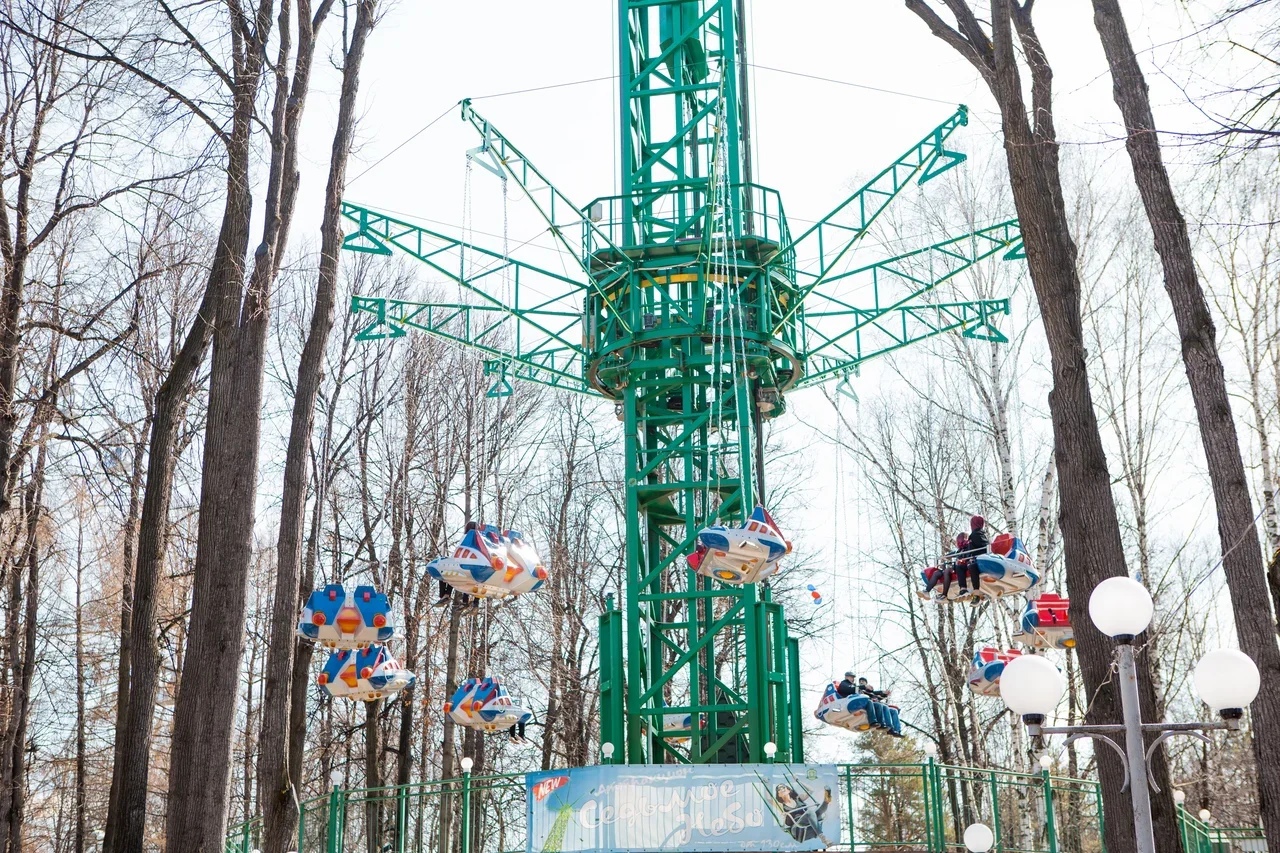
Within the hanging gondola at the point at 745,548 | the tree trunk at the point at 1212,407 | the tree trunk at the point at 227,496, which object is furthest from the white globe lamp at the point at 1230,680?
the tree trunk at the point at 227,496

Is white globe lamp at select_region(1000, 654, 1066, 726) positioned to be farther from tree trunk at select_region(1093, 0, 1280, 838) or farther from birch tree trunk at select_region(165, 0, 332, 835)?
birch tree trunk at select_region(165, 0, 332, 835)

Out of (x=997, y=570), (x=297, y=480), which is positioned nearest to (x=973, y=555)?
(x=997, y=570)

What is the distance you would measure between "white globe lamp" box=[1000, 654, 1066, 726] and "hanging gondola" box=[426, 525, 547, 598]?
7612mm

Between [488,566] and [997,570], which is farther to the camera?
[997,570]

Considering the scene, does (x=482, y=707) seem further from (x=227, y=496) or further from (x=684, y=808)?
(x=227, y=496)

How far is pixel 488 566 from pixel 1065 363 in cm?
627

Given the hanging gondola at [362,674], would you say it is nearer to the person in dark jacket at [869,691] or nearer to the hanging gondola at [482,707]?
the hanging gondola at [482,707]

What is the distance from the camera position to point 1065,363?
9469 millimetres

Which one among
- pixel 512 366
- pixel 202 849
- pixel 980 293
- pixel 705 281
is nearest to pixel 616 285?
pixel 705 281

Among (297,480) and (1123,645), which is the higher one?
(297,480)

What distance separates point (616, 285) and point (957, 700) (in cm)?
1063

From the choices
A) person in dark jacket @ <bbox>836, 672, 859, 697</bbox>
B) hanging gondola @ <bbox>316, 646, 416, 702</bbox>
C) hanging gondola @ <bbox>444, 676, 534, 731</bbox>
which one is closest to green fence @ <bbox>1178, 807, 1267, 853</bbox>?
person in dark jacket @ <bbox>836, 672, 859, 697</bbox>

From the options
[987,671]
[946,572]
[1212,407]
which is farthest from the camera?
[987,671]

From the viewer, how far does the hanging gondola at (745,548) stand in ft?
42.4
